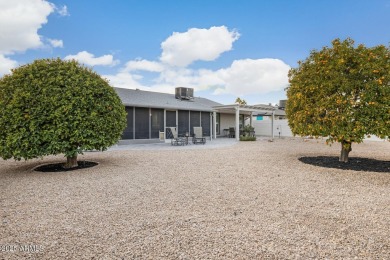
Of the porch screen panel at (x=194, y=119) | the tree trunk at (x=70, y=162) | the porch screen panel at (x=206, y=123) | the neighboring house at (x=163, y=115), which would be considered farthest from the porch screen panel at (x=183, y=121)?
the tree trunk at (x=70, y=162)

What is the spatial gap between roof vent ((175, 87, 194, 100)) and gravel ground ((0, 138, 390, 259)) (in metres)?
14.8

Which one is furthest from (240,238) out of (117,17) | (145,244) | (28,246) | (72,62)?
(117,17)

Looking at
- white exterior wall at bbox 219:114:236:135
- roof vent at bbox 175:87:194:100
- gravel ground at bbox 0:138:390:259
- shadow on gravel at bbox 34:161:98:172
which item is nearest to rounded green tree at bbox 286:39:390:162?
gravel ground at bbox 0:138:390:259

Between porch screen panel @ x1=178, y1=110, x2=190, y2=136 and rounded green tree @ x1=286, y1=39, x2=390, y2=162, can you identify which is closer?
rounded green tree @ x1=286, y1=39, x2=390, y2=162

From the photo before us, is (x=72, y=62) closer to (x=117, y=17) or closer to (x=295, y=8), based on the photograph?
(x=117, y=17)

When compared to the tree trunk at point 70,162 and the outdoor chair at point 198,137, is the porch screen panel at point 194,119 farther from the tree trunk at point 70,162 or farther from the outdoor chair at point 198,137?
the tree trunk at point 70,162

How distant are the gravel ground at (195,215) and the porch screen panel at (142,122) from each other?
29.4 ft

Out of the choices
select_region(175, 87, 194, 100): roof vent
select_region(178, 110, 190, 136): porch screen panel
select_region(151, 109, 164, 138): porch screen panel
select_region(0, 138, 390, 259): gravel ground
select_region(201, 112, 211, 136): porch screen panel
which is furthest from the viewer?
select_region(175, 87, 194, 100): roof vent

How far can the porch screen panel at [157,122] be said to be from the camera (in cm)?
Answer: 1633

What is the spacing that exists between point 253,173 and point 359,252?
4203 mm

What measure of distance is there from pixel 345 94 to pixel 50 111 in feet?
27.6

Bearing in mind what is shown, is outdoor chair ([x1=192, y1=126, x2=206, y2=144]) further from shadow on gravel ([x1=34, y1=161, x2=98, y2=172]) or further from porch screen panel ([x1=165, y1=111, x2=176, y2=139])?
shadow on gravel ([x1=34, y1=161, x2=98, y2=172])

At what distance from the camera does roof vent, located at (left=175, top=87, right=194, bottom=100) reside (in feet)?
67.9

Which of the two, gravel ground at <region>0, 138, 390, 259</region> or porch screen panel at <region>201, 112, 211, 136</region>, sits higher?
porch screen panel at <region>201, 112, 211, 136</region>
